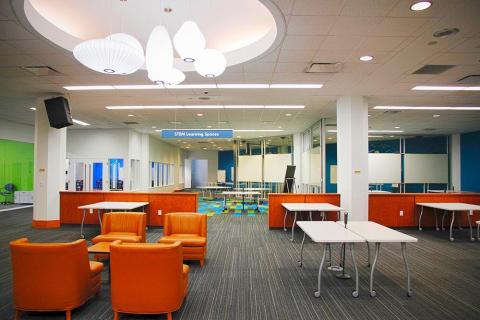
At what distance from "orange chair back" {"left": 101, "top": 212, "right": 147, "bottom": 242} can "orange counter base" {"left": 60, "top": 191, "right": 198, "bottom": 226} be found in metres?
2.93

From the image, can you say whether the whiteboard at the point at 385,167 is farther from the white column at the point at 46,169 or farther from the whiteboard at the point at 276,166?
the white column at the point at 46,169

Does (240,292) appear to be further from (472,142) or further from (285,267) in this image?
(472,142)

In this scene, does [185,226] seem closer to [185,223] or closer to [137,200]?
[185,223]

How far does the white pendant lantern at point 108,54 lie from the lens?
131 inches

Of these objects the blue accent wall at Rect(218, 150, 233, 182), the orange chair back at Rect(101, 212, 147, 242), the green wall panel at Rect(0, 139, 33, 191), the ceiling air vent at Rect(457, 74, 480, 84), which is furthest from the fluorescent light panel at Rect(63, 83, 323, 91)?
the blue accent wall at Rect(218, 150, 233, 182)

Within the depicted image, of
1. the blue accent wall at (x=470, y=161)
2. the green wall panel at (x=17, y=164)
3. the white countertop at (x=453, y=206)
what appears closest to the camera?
the white countertop at (x=453, y=206)

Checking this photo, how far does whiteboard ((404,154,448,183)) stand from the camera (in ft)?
48.4

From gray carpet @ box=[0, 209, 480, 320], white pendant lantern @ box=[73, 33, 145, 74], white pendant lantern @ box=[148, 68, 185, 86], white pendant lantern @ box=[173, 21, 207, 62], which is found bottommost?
gray carpet @ box=[0, 209, 480, 320]

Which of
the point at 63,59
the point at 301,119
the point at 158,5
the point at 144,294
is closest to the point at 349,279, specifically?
the point at 144,294

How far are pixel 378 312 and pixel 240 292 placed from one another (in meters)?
1.69

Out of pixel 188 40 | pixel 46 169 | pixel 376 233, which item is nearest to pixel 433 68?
pixel 376 233


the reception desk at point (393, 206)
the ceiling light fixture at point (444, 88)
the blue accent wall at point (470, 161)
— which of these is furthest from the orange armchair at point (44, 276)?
the blue accent wall at point (470, 161)

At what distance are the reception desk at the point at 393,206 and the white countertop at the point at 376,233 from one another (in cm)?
362

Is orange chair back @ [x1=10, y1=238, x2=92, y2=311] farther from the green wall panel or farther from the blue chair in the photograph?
the blue chair
